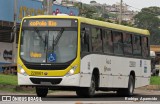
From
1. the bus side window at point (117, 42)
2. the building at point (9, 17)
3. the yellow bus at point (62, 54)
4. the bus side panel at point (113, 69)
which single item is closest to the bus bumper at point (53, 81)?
the yellow bus at point (62, 54)

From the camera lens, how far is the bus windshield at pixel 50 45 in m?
23.4

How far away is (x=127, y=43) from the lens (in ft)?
94.5

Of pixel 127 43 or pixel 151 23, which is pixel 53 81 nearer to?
pixel 127 43

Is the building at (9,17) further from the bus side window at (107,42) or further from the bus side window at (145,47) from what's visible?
the bus side window at (107,42)

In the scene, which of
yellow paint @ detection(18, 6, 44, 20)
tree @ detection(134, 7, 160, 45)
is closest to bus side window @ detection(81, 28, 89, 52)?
yellow paint @ detection(18, 6, 44, 20)

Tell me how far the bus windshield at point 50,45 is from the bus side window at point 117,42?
13.4 ft

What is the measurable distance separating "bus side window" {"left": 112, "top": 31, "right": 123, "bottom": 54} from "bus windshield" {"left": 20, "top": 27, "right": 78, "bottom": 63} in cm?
409

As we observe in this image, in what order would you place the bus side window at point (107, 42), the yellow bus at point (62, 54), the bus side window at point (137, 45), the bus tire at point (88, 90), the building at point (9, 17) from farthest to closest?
the building at point (9, 17) < the bus side window at point (137, 45) < the bus side window at point (107, 42) < the bus tire at point (88, 90) < the yellow bus at point (62, 54)

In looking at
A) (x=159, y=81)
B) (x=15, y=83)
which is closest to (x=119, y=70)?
(x=15, y=83)

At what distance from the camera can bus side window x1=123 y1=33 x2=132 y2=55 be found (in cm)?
2853

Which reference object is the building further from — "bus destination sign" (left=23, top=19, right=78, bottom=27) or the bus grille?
the bus grille

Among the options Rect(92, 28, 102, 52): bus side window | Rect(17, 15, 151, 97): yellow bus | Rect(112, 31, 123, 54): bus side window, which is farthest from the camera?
Rect(112, 31, 123, 54): bus side window

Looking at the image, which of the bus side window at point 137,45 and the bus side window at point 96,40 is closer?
the bus side window at point 96,40

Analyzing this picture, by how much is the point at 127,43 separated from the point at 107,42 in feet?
8.14
